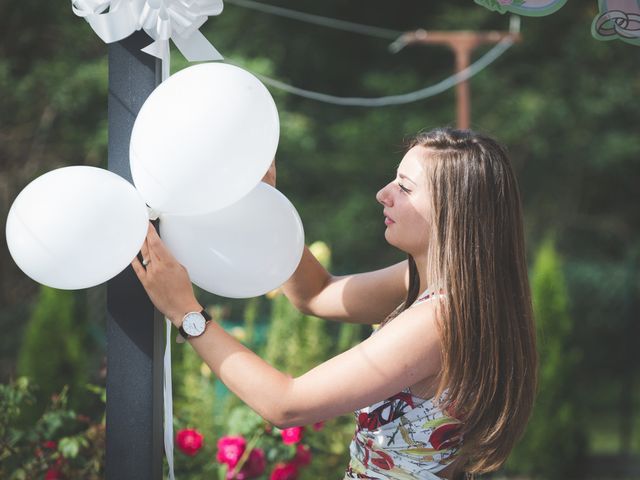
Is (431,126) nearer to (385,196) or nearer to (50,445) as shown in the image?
(50,445)

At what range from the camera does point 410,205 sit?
4.95ft

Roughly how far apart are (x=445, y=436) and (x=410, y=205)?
1.42 feet

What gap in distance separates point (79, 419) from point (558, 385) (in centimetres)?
318

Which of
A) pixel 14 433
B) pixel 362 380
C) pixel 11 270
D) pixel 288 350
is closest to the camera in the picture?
pixel 362 380

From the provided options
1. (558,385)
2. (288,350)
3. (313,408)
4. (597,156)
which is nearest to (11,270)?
(288,350)

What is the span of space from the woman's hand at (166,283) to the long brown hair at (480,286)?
1.44 ft

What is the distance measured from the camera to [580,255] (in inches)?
324

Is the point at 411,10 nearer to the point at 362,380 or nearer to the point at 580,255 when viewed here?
the point at 580,255

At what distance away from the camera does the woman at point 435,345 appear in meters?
1.36

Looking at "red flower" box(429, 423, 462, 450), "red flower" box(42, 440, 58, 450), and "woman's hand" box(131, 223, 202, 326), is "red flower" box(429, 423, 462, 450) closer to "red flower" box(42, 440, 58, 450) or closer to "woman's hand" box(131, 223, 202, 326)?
"woman's hand" box(131, 223, 202, 326)

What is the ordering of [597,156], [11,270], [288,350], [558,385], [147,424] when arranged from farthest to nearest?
[597,156]
[11,270]
[558,385]
[288,350]
[147,424]

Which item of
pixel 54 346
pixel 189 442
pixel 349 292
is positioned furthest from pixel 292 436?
pixel 54 346

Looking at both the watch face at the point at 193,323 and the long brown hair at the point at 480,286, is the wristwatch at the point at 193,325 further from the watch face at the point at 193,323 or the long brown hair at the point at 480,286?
the long brown hair at the point at 480,286

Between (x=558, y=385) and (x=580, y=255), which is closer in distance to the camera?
(x=558, y=385)
